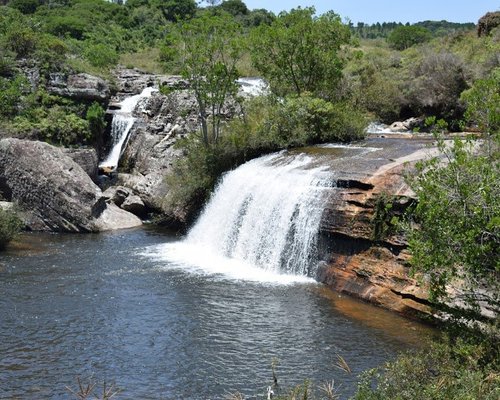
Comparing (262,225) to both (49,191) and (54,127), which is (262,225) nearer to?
(49,191)

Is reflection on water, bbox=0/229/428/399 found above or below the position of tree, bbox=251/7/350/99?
below

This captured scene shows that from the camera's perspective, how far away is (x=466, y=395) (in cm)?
809

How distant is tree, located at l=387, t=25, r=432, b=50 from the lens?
68.1 meters

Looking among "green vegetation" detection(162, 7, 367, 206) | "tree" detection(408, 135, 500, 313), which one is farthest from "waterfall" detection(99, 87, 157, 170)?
"tree" detection(408, 135, 500, 313)

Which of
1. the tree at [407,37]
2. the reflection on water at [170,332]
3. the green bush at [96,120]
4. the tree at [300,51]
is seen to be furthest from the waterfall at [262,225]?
the tree at [407,37]

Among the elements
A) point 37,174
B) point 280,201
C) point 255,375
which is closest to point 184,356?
point 255,375

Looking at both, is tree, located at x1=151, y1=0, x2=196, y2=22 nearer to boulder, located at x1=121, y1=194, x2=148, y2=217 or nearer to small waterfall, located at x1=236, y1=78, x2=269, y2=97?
small waterfall, located at x1=236, y1=78, x2=269, y2=97

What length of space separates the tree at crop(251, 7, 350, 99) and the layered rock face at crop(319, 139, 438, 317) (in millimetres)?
11031

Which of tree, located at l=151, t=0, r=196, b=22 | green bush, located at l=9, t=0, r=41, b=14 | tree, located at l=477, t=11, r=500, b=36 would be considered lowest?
tree, located at l=477, t=11, r=500, b=36

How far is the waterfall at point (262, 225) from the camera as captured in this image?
1923cm

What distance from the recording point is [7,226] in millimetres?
21594

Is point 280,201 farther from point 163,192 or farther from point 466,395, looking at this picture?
point 466,395

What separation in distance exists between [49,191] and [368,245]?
13400mm

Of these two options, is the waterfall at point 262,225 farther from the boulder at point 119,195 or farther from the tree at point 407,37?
the tree at point 407,37
